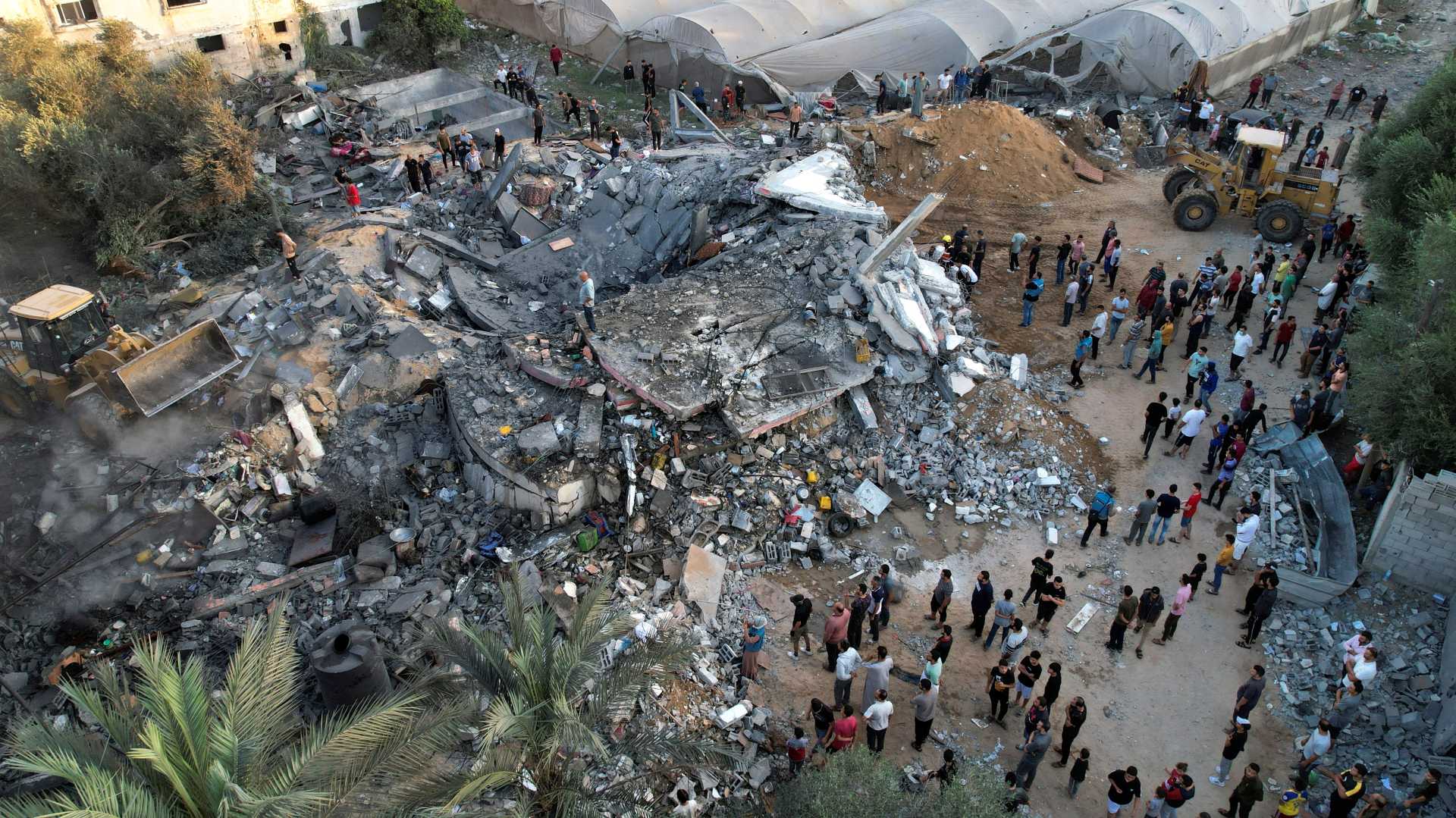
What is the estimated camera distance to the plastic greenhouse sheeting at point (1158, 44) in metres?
25.3

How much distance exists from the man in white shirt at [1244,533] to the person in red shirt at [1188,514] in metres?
0.56

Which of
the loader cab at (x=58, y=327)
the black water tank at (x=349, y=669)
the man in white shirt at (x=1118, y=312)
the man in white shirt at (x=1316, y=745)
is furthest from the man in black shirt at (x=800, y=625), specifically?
the loader cab at (x=58, y=327)

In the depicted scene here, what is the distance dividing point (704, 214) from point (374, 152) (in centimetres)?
976

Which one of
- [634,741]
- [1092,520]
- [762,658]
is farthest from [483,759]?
[1092,520]

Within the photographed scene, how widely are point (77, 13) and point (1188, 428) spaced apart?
2617cm

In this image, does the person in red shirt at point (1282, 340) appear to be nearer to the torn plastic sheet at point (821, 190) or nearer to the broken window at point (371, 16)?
the torn plastic sheet at point (821, 190)

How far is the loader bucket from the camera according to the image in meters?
12.5

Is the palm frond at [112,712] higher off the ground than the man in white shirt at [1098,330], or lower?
higher

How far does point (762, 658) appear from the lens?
1064 centimetres

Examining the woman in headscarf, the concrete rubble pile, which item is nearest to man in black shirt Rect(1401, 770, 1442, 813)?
the concrete rubble pile

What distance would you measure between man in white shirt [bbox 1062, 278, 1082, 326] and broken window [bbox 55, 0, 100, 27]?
2365cm

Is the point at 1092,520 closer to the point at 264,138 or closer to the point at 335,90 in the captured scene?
the point at 264,138

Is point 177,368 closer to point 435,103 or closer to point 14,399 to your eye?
point 14,399

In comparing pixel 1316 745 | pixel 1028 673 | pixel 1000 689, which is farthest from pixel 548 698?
pixel 1316 745
